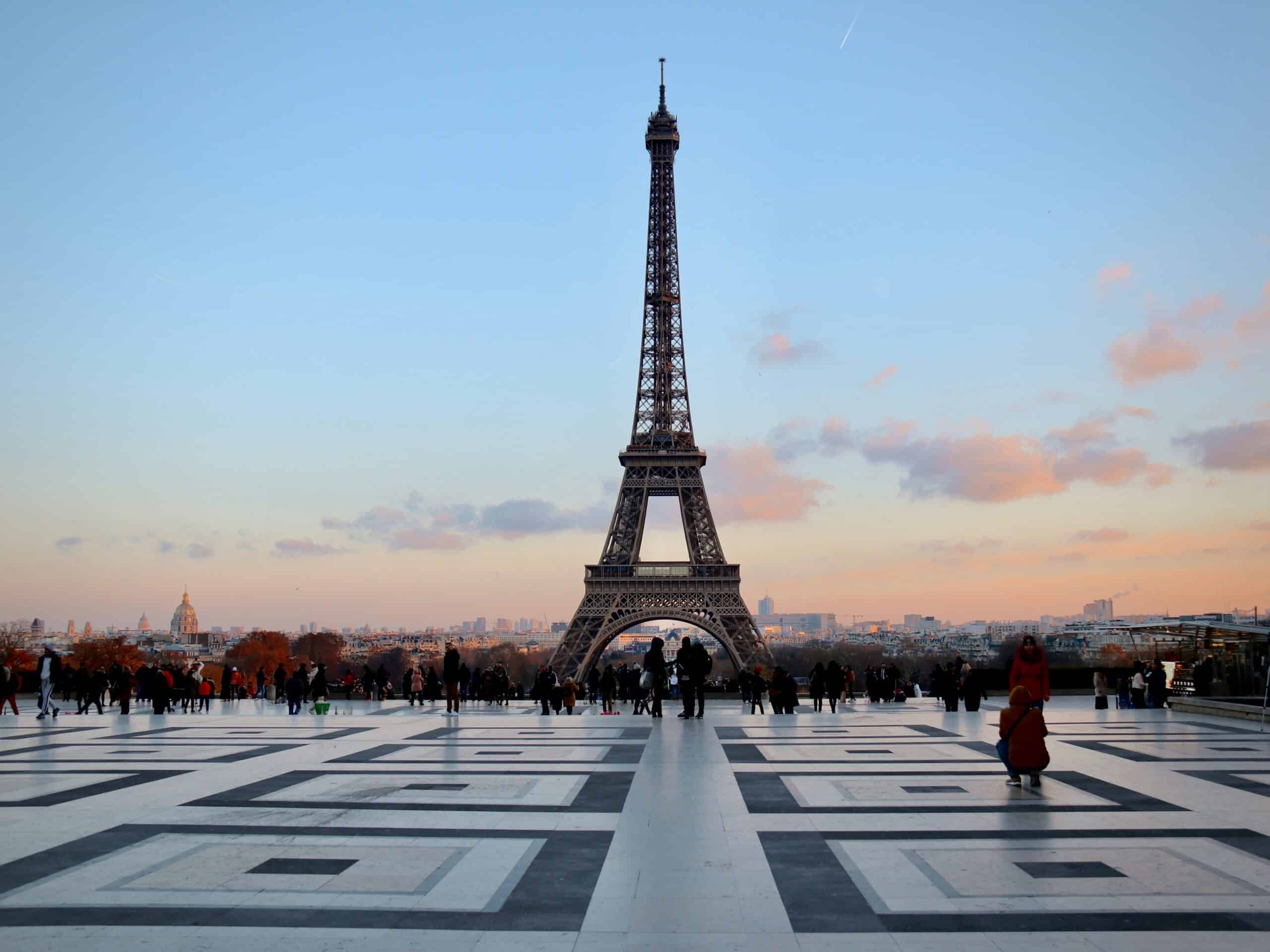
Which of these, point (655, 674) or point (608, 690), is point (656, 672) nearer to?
point (655, 674)

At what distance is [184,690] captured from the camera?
977 inches

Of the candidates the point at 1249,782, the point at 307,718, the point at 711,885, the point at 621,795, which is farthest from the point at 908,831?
the point at 307,718

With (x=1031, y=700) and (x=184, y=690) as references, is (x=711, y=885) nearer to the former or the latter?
(x=1031, y=700)

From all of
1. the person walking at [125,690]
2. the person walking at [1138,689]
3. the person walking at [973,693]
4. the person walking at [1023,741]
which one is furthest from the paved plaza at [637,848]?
the person walking at [1138,689]

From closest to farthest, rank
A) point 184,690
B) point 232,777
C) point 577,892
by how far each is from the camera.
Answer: point 577,892, point 232,777, point 184,690

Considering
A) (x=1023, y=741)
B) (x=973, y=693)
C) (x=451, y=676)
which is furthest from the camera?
(x=451, y=676)

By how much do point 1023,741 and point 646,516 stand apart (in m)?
50.9

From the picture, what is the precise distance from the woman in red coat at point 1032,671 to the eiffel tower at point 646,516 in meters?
42.2

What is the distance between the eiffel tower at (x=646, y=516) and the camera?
2180 inches

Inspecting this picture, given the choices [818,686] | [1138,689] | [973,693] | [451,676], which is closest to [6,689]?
[451,676]

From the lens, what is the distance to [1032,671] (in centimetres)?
1100

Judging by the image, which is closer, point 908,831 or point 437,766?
point 908,831

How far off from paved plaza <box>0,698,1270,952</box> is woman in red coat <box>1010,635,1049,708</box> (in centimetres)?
92

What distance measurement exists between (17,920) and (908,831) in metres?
6.05
